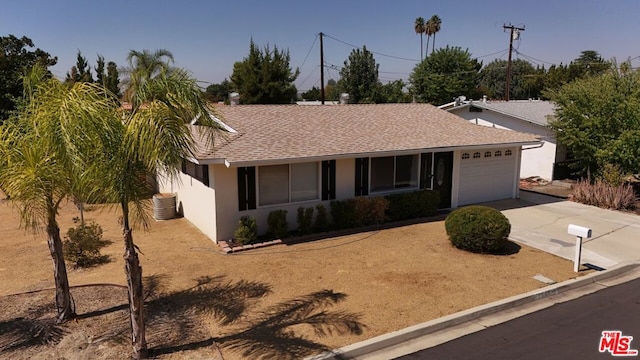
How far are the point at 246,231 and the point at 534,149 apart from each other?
16764 mm

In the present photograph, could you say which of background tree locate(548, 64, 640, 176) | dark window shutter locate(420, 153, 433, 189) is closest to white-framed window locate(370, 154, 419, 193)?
dark window shutter locate(420, 153, 433, 189)

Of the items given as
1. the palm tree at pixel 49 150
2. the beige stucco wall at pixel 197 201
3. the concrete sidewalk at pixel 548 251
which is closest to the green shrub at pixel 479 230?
the concrete sidewalk at pixel 548 251

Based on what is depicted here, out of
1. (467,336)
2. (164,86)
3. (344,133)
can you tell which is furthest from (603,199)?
(164,86)

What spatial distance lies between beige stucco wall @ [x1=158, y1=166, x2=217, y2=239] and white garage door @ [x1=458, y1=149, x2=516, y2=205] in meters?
8.93

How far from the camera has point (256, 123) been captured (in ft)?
48.2

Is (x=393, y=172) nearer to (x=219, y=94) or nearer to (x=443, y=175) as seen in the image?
(x=443, y=175)

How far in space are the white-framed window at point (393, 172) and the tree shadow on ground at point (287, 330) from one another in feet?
21.4

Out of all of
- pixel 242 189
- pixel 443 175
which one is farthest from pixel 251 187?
pixel 443 175

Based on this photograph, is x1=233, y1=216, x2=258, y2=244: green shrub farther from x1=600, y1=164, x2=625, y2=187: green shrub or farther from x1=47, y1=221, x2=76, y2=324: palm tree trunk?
x1=600, y1=164, x2=625, y2=187: green shrub

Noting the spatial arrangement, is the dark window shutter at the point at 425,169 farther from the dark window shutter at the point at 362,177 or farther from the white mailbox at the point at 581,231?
the white mailbox at the point at 581,231

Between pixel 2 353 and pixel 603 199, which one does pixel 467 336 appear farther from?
pixel 603 199

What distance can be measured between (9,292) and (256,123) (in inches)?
324

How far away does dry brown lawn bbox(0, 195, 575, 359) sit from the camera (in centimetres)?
687

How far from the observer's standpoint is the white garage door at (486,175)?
1616 centimetres
